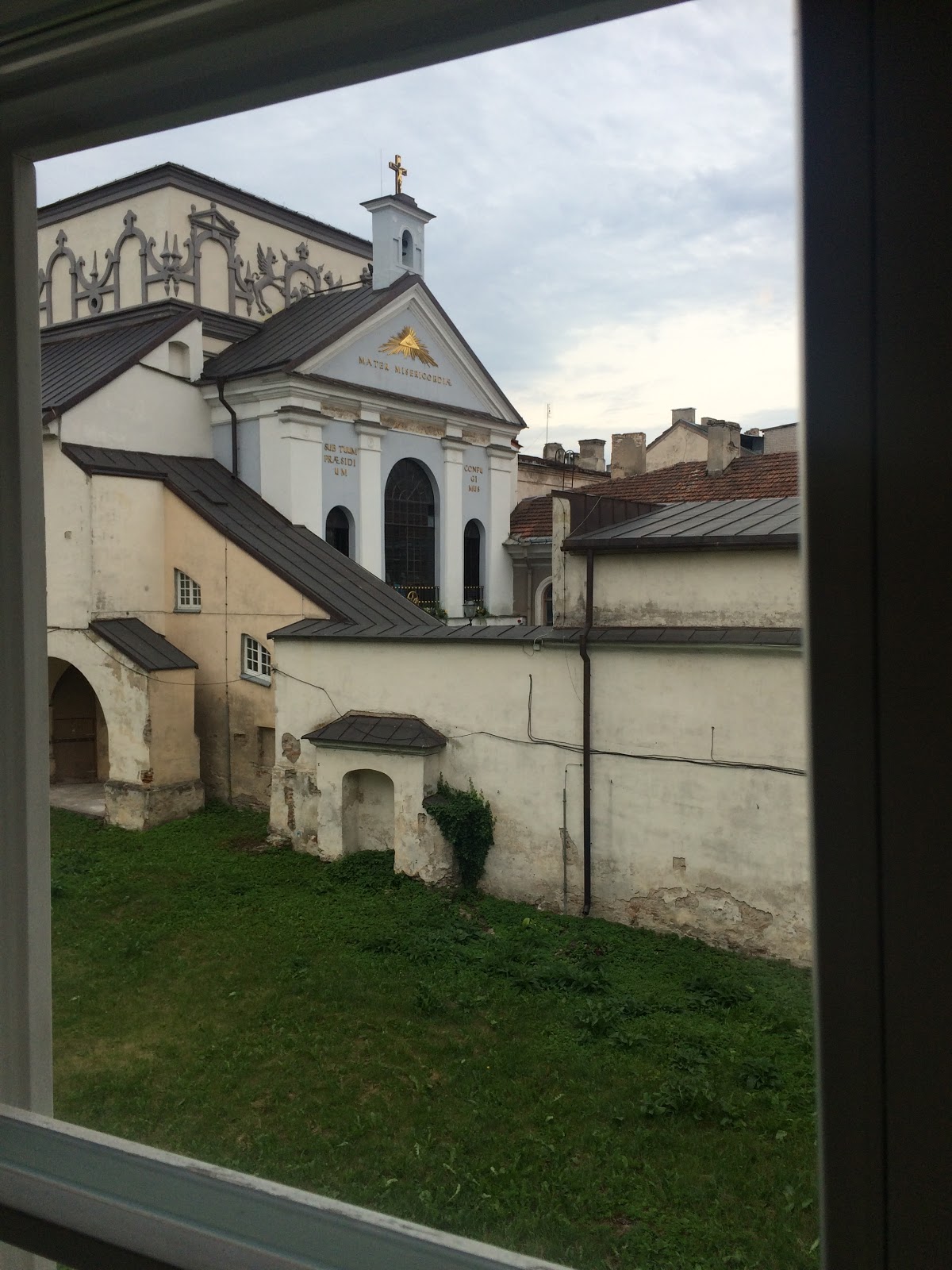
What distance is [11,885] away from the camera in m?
0.73

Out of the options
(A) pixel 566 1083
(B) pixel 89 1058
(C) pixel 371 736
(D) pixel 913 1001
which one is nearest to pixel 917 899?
(D) pixel 913 1001

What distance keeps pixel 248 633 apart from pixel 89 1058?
10.9ft

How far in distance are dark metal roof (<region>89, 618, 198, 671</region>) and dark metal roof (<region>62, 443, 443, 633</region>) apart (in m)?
0.84

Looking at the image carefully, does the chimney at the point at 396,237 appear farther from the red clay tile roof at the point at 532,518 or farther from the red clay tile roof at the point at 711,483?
the red clay tile roof at the point at 711,483

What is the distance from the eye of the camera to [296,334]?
8719 millimetres

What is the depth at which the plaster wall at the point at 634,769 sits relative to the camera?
14.8ft

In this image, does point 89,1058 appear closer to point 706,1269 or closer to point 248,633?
point 706,1269

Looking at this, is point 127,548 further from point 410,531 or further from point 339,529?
point 410,531

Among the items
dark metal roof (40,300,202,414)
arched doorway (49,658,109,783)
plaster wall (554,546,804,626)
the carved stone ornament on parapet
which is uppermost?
the carved stone ornament on parapet

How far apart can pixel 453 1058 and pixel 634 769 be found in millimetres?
1684

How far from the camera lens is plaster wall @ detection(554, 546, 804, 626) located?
4.41 m

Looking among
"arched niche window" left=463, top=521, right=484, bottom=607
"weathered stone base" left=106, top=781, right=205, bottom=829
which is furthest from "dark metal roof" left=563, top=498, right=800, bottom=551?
"arched niche window" left=463, top=521, right=484, bottom=607

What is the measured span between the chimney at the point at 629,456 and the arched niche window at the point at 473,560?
2.43 metres

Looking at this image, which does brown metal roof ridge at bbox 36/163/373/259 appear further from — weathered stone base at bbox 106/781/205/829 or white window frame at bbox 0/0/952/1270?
white window frame at bbox 0/0/952/1270
